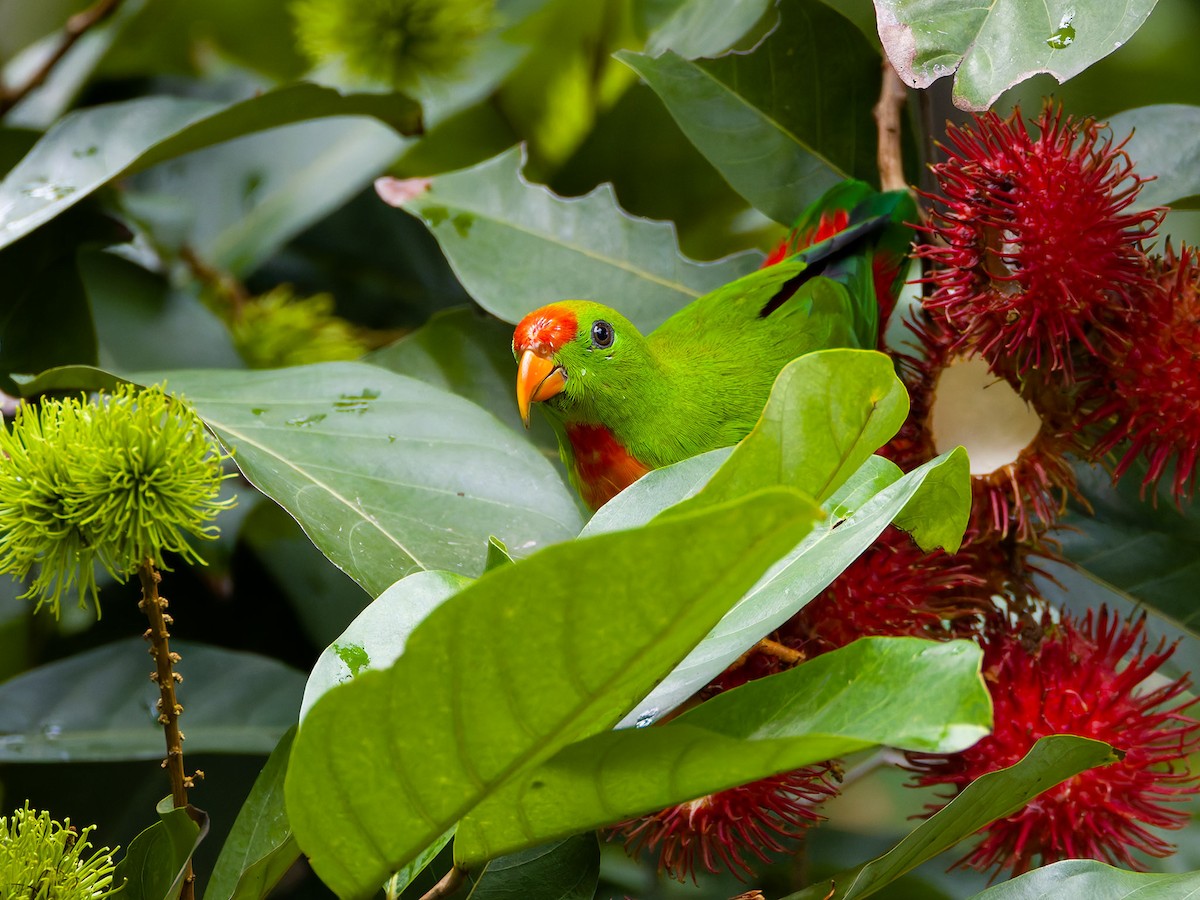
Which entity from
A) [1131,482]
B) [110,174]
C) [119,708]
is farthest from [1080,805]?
[110,174]

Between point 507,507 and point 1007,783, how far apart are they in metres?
0.42

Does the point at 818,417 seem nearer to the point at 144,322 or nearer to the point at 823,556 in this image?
the point at 823,556

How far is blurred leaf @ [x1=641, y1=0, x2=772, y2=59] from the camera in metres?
1.11

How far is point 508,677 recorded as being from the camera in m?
0.49

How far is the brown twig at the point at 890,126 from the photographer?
1084 millimetres

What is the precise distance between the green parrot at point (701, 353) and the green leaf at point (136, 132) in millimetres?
356

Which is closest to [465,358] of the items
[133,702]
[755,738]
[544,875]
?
[133,702]

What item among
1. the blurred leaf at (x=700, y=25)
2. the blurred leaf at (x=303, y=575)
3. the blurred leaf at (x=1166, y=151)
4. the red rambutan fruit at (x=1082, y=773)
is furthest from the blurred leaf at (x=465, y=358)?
the blurred leaf at (x=1166, y=151)

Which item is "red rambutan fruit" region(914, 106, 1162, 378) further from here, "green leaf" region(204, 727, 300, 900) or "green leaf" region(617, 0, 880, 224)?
"green leaf" region(204, 727, 300, 900)

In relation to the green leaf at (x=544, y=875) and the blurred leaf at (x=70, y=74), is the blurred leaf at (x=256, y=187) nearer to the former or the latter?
the blurred leaf at (x=70, y=74)

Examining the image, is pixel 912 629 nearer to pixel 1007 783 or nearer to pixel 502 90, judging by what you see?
pixel 1007 783

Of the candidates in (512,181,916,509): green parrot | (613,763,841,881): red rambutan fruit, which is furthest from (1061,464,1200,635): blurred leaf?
(613,763,841,881): red rambutan fruit

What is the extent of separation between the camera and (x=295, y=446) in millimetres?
861

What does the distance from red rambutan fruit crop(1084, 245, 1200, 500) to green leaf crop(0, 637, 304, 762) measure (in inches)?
31.9
